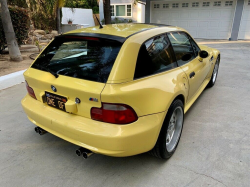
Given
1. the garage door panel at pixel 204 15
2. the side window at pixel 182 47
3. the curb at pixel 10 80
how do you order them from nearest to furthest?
the side window at pixel 182 47, the curb at pixel 10 80, the garage door panel at pixel 204 15

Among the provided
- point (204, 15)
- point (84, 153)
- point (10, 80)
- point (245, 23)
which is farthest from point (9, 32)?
point (245, 23)

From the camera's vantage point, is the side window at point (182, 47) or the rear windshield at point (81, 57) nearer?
the rear windshield at point (81, 57)

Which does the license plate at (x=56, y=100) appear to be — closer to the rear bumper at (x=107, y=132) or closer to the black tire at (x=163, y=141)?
the rear bumper at (x=107, y=132)

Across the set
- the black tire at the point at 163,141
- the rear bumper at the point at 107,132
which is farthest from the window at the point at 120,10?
the rear bumper at the point at 107,132

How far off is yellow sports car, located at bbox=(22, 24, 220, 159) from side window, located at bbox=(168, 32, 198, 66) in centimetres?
16

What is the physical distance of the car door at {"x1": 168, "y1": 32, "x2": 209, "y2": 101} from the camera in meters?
2.86

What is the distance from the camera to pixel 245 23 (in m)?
12.7

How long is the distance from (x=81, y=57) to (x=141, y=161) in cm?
148

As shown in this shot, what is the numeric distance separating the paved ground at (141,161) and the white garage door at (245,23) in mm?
11731

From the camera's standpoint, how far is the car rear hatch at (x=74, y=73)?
1.97 m

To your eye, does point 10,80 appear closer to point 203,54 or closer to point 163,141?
point 163,141

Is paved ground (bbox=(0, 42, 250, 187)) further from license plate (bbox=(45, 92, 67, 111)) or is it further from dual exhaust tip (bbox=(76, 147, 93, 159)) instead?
license plate (bbox=(45, 92, 67, 111))

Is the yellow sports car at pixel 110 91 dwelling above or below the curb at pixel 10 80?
above

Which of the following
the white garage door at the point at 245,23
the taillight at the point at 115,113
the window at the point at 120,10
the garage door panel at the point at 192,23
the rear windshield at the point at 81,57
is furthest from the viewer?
the window at the point at 120,10
